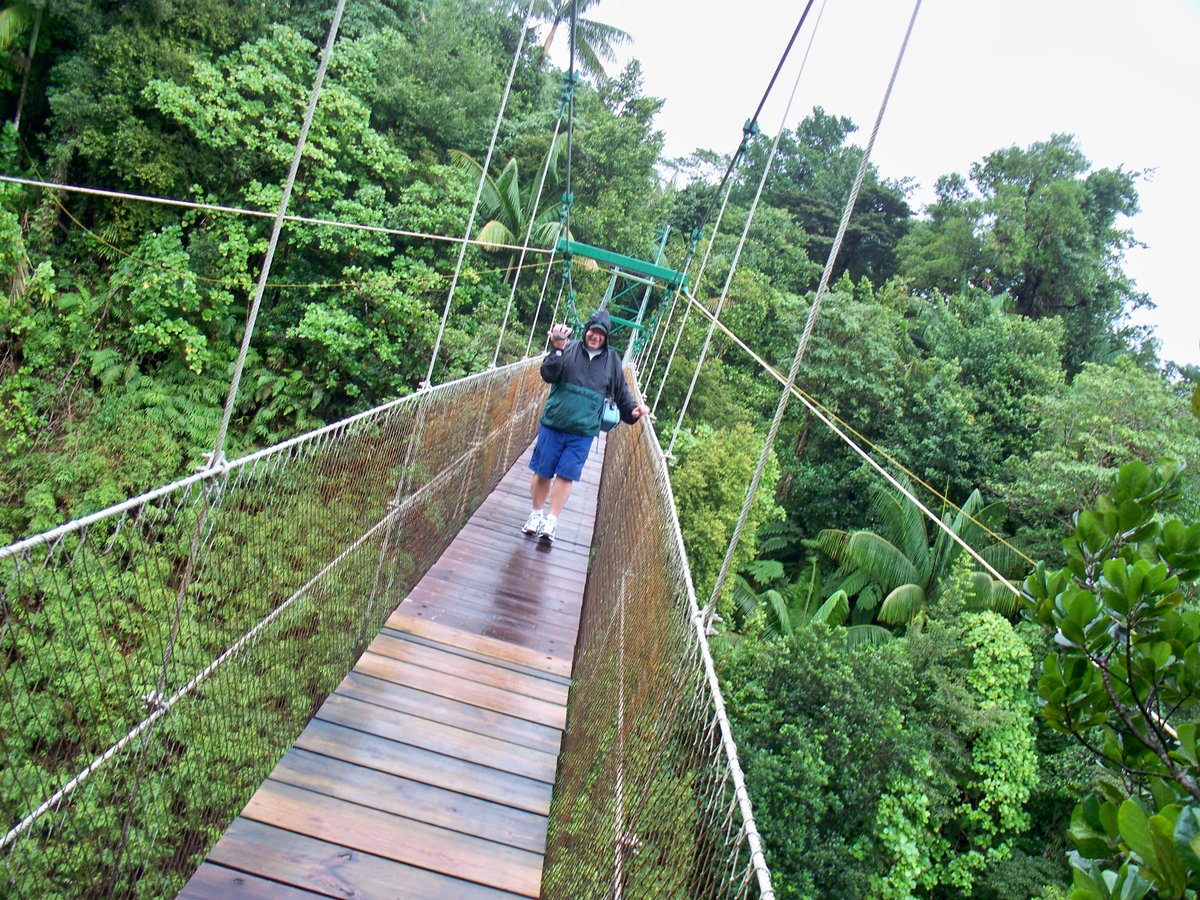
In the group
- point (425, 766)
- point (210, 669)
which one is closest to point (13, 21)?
point (210, 669)

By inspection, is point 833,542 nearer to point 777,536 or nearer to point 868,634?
point 777,536

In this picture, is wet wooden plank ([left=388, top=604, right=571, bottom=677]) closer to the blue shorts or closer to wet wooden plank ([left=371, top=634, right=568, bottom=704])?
wet wooden plank ([left=371, top=634, right=568, bottom=704])

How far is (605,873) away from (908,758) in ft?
19.8

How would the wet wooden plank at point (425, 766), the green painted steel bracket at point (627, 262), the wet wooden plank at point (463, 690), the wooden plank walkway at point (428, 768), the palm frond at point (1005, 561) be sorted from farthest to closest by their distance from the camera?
the palm frond at point (1005, 561), the green painted steel bracket at point (627, 262), the wet wooden plank at point (463, 690), the wet wooden plank at point (425, 766), the wooden plank walkway at point (428, 768)

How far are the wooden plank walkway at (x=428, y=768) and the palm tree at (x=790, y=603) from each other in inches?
246

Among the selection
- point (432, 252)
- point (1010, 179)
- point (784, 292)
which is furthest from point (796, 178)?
point (432, 252)

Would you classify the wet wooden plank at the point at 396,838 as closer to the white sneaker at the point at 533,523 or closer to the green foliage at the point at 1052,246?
the white sneaker at the point at 533,523

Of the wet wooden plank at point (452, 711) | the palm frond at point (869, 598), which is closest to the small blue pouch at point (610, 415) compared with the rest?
the wet wooden plank at point (452, 711)

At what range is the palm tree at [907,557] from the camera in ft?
33.0

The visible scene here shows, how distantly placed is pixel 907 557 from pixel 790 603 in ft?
5.12

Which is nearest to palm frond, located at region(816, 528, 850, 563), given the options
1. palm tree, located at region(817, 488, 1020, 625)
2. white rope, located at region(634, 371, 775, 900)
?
palm tree, located at region(817, 488, 1020, 625)

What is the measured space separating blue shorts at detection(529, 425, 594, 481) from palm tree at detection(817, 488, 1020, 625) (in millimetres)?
7603

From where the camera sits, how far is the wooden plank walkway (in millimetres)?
1448

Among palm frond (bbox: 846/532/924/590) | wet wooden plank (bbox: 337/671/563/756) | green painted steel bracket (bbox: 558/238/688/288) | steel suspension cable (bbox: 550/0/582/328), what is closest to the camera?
wet wooden plank (bbox: 337/671/563/756)
